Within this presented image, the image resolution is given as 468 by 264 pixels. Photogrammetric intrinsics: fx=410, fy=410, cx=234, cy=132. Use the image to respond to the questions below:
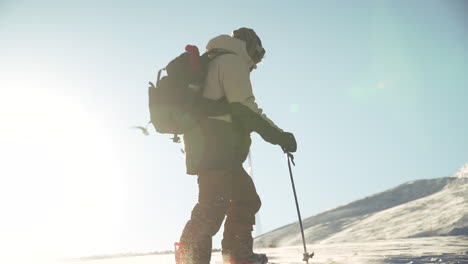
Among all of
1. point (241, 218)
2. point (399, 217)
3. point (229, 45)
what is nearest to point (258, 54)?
point (229, 45)

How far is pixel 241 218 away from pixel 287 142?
814 millimetres

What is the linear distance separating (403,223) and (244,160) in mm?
12326

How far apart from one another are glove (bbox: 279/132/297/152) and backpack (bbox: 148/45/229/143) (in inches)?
22.5

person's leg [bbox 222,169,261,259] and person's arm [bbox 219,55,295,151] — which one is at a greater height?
person's arm [bbox 219,55,295,151]

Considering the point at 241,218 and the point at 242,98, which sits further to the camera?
the point at 241,218

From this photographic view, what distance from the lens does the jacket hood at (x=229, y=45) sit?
371 centimetres

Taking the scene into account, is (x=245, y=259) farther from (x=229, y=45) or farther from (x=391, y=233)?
(x=391, y=233)

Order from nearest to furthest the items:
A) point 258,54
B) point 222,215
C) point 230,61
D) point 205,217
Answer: point 205,217
point 222,215
point 230,61
point 258,54

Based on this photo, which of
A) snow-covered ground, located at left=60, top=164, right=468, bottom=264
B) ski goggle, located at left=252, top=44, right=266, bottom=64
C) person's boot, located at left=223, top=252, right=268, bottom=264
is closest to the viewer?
person's boot, located at left=223, top=252, right=268, bottom=264

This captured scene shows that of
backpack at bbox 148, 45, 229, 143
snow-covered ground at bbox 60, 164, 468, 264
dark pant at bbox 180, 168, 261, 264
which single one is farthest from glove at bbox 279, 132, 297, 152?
snow-covered ground at bbox 60, 164, 468, 264

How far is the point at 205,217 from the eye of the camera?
10.8ft

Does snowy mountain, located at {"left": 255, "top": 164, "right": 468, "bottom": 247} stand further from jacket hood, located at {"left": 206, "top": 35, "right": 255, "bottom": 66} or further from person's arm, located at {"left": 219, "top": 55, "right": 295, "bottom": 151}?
jacket hood, located at {"left": 206, "top": 35, "right": 255, "bottom": 66}

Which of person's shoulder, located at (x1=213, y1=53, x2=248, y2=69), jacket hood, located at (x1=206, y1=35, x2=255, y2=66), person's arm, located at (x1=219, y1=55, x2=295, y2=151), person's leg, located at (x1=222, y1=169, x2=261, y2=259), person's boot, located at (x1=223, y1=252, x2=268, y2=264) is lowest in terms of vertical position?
person's boot, located at (x1=223, y1=252, x2=268, y2=264)

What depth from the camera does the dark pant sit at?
326 centimetres
